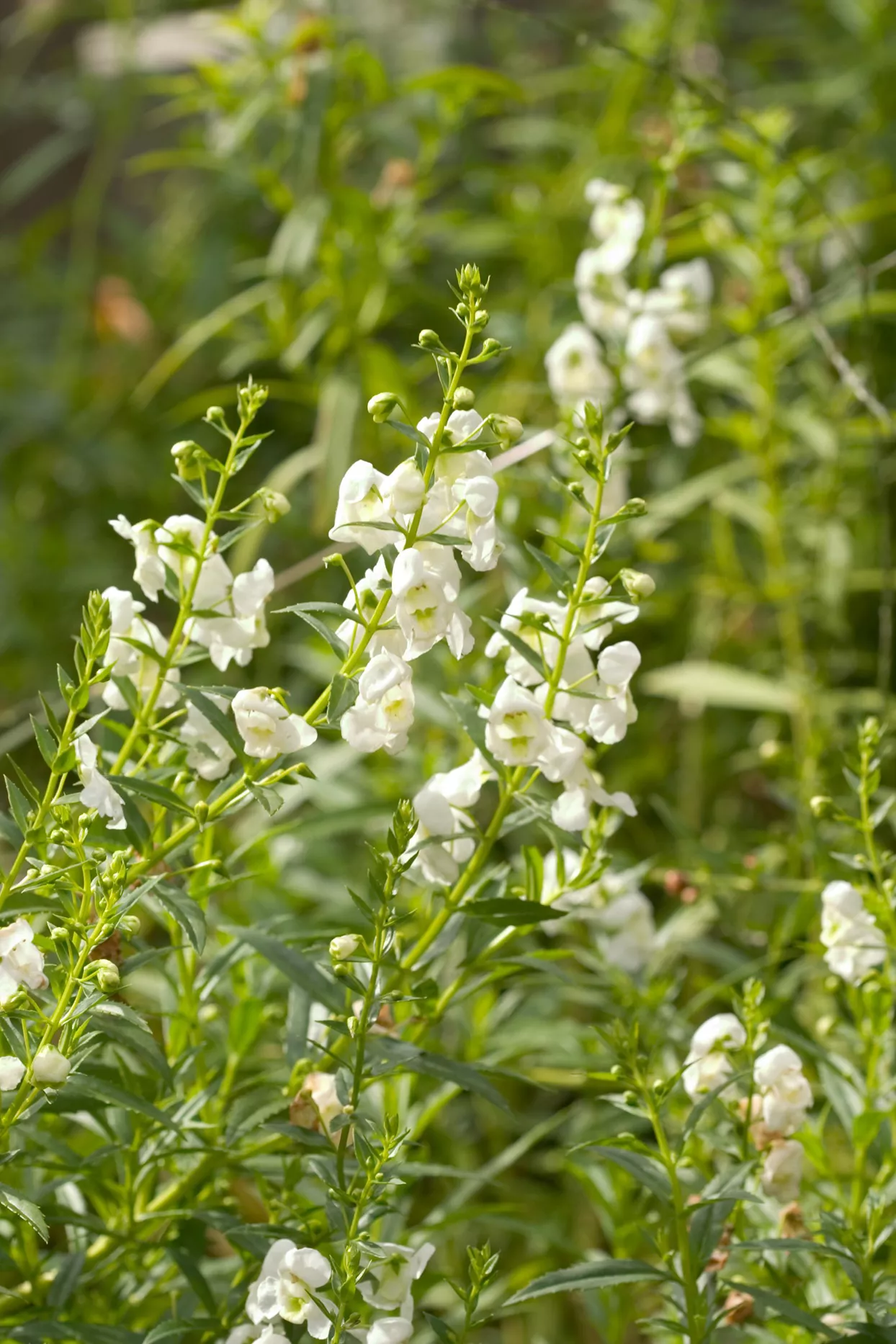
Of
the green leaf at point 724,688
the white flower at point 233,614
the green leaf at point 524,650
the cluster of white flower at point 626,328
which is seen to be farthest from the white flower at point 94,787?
the green leaf at point 724,688

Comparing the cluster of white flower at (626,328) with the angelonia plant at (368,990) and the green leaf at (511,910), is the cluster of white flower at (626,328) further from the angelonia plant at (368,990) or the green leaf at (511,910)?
the green leaf at (511,910)

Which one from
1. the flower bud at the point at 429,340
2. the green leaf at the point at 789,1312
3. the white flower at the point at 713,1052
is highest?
the flower bud at the point at 429,340

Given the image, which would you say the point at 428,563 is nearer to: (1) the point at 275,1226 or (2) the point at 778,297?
(1) the point at 275,1226

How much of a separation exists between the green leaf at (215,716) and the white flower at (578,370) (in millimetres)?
607

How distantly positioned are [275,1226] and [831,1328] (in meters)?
0.31

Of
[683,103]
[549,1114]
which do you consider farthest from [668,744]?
[683,103]

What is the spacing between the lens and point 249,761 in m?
0.76

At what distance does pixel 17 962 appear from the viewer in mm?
698

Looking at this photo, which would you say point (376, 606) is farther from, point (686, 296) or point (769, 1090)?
point (686, 296)

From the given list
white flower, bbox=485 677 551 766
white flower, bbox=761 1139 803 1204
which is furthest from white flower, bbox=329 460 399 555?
white flower, bbox=761 1139 803 1204

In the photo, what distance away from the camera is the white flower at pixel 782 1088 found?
0.83 metres

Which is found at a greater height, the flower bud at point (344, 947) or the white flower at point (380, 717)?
the white flower at point (380, 717)

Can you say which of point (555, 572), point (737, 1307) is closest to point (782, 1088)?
point (737, 1307)

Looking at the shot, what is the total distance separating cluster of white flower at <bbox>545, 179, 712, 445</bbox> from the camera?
1.27 metres
